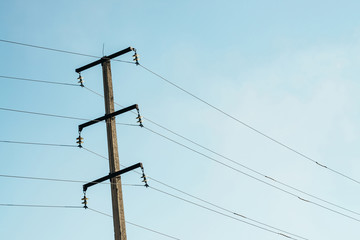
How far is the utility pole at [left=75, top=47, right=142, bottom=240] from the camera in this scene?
15.5 m

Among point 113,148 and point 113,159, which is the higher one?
point 113,148

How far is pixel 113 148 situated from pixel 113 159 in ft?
1.22

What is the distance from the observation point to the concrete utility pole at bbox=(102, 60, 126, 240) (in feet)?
50.6

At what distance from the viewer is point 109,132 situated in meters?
17.1

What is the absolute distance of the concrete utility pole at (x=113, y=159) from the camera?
15.4 meters

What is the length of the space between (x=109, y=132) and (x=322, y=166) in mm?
11881

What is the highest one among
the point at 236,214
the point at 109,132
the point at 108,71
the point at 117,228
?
the point at 108,71

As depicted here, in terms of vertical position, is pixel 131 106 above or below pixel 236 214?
above

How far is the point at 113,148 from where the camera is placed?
16688mm

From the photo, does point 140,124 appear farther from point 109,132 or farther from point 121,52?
point 121,52

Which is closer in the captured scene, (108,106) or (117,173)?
(117,173)

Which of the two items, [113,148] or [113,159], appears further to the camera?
[113,148]

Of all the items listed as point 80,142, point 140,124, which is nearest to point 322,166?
point 140,124

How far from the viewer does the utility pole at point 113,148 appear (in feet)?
50.7
